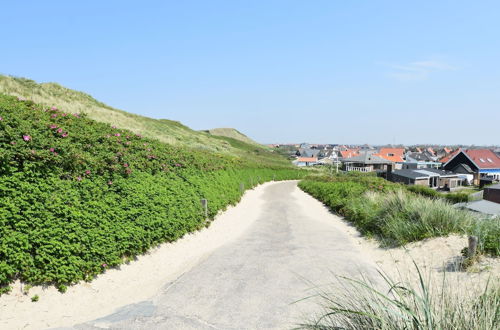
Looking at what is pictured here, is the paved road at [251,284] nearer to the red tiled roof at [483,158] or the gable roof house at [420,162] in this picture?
the red tiled roof at [483,158]

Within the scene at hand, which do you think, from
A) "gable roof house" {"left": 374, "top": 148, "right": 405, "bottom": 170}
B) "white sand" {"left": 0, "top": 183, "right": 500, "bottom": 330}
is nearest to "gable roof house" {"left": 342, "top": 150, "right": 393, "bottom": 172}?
"gable roof house" {"left": 374, "top": 148, "right": 405, "bottom": 170}

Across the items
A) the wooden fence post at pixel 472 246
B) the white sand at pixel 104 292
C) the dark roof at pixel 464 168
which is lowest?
the white sand at pixel 104 292

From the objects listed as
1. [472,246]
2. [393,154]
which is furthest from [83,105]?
[393,154]

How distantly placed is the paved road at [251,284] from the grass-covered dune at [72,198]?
63.4 inches

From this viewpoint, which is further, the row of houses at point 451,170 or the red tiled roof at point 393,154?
the red tiled roof at point 393,154

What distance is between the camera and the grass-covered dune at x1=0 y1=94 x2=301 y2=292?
6285 millimetres

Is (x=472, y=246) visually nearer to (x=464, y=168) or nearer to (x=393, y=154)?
(x=464, y=168)

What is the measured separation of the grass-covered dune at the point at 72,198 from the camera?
247 inches

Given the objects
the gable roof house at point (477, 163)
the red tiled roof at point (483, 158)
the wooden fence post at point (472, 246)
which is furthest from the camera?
the red tiled roof at point (483, 158)

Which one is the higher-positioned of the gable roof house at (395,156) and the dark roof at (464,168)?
the gable roof house at (395,156)

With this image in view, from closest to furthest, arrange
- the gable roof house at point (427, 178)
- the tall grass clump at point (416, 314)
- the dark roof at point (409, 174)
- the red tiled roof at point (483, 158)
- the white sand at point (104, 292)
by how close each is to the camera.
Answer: the tall grass clump at point (416, 314) → the white sand at point (104, 292) → the dark roof at point (409, 174) → the gable roof house at point (427, 178) → the red tiled roof at point (483, 158)

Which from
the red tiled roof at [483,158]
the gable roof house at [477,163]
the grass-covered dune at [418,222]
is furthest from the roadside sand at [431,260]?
the red tiled roof at [483,158]

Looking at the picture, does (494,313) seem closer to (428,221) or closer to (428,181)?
(428,221)

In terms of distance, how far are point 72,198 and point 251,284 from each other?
459 centimetres
